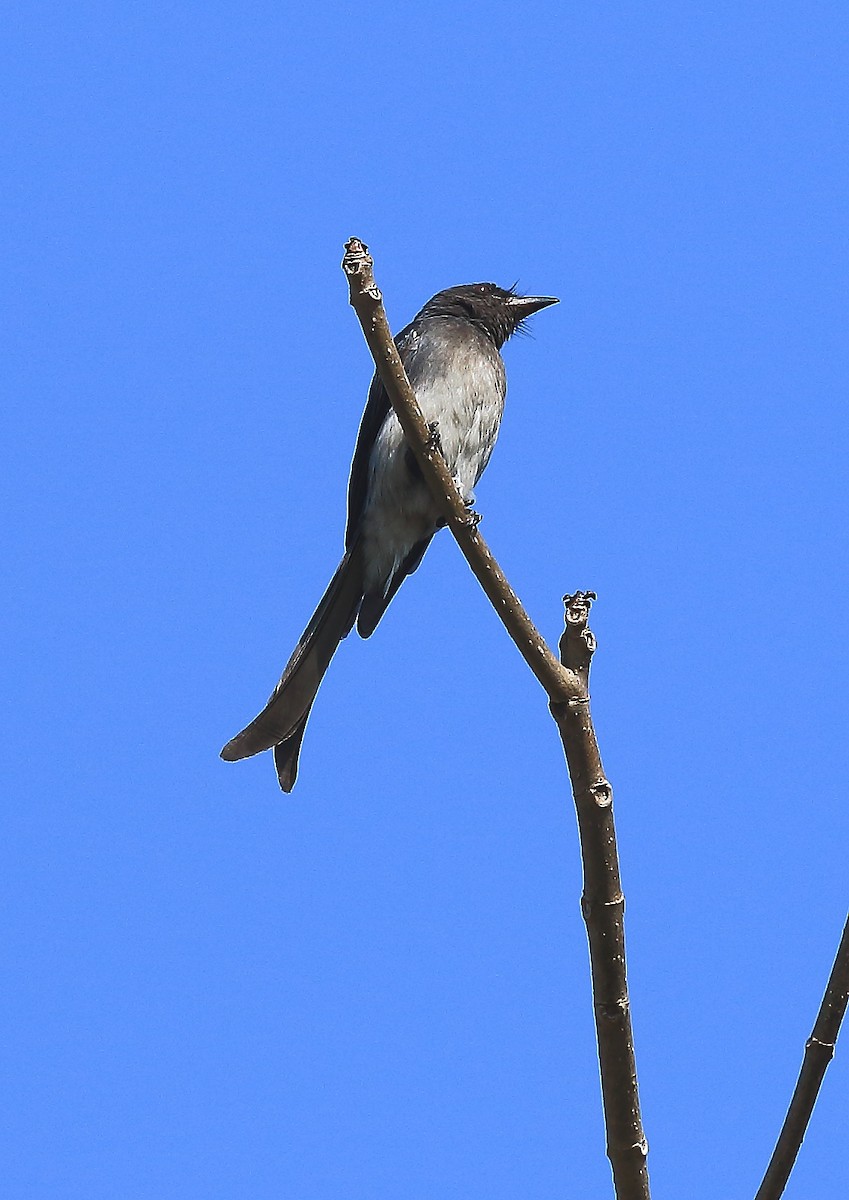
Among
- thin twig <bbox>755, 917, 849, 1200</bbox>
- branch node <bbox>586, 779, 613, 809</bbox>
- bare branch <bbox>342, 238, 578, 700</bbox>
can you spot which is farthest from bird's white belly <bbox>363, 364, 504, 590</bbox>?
thin twig <bbox>755, 917, 849, 1200</bbox>

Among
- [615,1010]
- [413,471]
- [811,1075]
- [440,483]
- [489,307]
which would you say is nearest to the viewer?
[811,1075]

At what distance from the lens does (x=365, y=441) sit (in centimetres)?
597

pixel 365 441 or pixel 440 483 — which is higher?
pixel 365 441

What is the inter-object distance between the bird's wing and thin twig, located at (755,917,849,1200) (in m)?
3.56

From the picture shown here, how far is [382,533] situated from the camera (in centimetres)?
579

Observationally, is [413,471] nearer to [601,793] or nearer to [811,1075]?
[601,793]

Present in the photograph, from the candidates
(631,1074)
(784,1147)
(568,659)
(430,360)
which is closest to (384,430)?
(430,360)

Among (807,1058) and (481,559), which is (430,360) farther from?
(807,1058)

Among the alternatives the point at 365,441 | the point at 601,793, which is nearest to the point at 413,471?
the point at 365,441

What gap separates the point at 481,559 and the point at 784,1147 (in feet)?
5.50

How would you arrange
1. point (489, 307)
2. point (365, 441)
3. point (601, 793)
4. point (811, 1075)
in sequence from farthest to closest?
1. point (489, 307)
2. point (365, 441)
3. point (601, 793)
4. point (811, 1075)

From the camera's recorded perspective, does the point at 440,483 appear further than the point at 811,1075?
Yes

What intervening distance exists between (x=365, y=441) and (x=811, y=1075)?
3857 mm

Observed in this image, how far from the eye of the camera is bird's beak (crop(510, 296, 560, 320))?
6.66 m
